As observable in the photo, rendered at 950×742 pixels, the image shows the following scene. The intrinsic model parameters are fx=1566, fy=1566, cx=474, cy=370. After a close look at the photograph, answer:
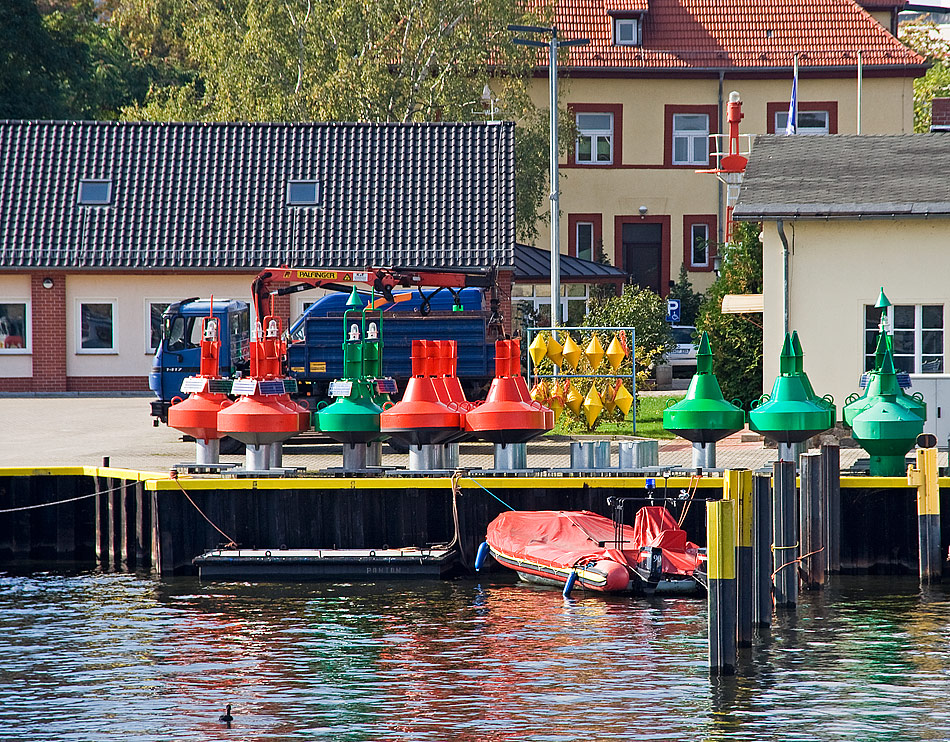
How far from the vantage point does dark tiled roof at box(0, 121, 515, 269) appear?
39.4 m

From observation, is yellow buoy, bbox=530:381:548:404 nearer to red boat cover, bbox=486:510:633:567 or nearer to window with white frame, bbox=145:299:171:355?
red boat cover, bbox=486:510:633:567

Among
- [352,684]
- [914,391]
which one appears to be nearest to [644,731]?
[352,684]

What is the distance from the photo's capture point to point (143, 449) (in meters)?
26.9

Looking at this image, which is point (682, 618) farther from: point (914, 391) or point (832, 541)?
point (914, 391)

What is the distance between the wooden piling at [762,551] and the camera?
16.2 metres

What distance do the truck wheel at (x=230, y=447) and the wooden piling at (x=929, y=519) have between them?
39.5 ft

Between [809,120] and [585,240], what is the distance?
841cm

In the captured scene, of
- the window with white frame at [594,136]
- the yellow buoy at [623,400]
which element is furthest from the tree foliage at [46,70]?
the yellow buoy at [623,400]

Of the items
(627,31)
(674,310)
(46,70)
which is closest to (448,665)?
(674,310)

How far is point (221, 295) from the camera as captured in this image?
130ft

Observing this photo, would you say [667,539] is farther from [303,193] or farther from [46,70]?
[46,70]

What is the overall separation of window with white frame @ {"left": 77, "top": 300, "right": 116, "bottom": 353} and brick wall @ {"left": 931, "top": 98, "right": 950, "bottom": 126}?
Answer: 73.8 feet

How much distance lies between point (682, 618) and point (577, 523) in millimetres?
2280

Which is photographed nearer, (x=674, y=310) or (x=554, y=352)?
(x=554, y=352)
